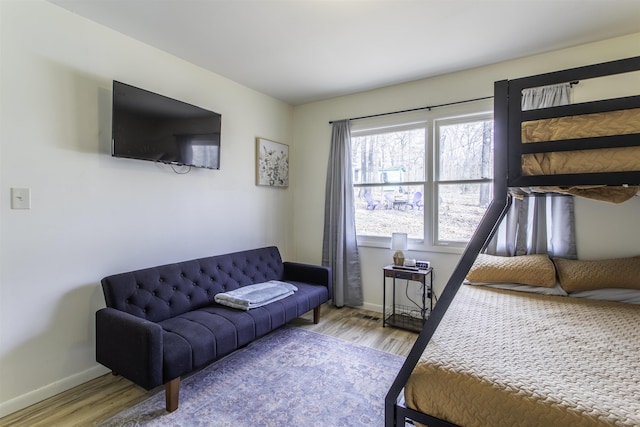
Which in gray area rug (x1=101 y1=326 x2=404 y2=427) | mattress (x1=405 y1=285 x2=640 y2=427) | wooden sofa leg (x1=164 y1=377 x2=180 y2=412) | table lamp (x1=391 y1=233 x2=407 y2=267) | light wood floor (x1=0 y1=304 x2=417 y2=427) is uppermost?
table lamp (x1=391 y1=233 x2=407 y2=267)

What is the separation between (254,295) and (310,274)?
0.86 m

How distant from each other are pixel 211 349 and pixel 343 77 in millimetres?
2803

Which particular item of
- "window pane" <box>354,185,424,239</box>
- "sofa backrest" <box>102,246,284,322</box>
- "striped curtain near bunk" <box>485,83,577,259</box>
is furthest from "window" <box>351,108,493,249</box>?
"sofa backrest" <box>102,246,284,322</box>

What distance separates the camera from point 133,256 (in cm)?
245

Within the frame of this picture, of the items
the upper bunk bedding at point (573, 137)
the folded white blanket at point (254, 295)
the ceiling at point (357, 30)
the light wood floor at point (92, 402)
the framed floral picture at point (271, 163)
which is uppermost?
the ceiling at point (357, 30)

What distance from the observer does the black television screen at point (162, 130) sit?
7.13ft

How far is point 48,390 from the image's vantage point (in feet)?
6.52

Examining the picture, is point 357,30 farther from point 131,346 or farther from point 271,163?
point 131,346

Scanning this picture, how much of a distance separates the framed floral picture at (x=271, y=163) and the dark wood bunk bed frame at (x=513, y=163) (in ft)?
8.96

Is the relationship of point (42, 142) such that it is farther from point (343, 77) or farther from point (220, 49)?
point (343, 77)

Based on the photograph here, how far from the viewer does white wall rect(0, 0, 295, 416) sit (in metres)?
1.86

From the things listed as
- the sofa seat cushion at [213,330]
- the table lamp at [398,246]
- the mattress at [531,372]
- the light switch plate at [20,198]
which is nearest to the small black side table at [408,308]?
the table lamp at [398,246]

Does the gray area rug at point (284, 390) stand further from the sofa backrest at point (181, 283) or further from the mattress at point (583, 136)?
the mattress at point (583, 136)

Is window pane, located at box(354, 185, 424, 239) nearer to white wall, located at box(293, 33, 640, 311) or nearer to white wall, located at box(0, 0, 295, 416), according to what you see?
white wall, located at box(293, 33, 640, 311)
